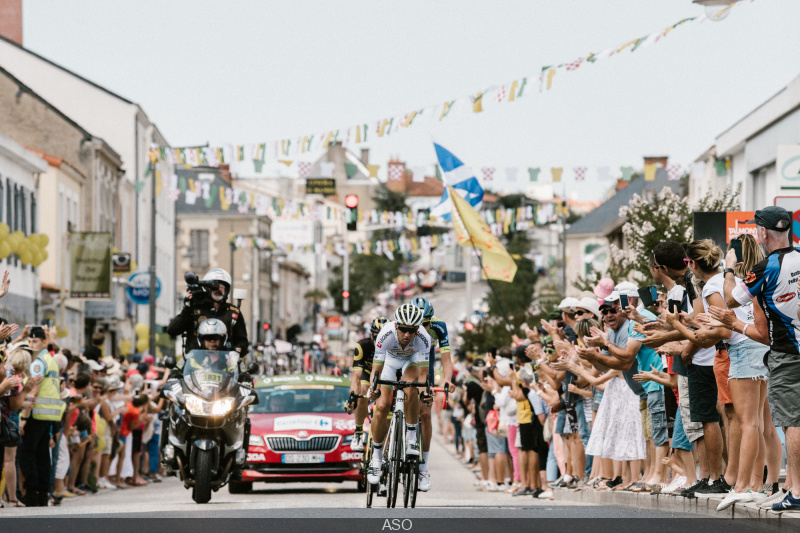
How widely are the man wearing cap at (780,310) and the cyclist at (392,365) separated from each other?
336 cm

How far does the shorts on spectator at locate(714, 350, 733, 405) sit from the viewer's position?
1057cm

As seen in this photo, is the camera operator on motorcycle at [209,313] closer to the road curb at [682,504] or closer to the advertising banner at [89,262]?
the road curb at [682,504]

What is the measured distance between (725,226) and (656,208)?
380 inches

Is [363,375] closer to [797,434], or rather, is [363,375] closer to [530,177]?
[797,434]

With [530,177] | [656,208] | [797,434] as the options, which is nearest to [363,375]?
[797,434]

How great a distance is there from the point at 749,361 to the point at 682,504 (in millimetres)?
1458

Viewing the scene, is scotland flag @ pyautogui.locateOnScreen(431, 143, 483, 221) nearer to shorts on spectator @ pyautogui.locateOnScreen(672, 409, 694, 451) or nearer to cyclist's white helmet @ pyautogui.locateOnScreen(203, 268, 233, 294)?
cyclist's white helmet @ pyautogui.locateOnScreen(203, 268, 233, 294)

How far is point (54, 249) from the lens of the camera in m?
43.8

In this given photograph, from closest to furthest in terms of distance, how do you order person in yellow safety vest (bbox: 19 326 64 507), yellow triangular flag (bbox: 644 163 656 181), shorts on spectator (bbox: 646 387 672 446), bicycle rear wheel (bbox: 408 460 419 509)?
1. bicycle rear wheel (bbox: 408 460 419 509)
2. shorts on spectator (bbox: 646 387 672 446)
3. person in yellow safety vest (bbox: 19 326 64 507)
4. yellow triangular flag (bbox: 644 163 656 181)

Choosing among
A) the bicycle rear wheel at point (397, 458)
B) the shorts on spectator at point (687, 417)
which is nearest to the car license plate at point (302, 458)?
the bicycle rear wheel at point (397, 458)

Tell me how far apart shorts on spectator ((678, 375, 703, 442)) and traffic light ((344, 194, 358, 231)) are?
15148mm

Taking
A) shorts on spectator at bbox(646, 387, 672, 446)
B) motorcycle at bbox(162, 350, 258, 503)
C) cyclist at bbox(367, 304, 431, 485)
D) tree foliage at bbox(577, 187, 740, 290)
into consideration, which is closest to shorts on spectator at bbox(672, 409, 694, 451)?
shorts on spectator at bbox(646, 387, 672, 446)

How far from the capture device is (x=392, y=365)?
39.6 ft

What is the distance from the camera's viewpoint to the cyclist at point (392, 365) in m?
11.8
